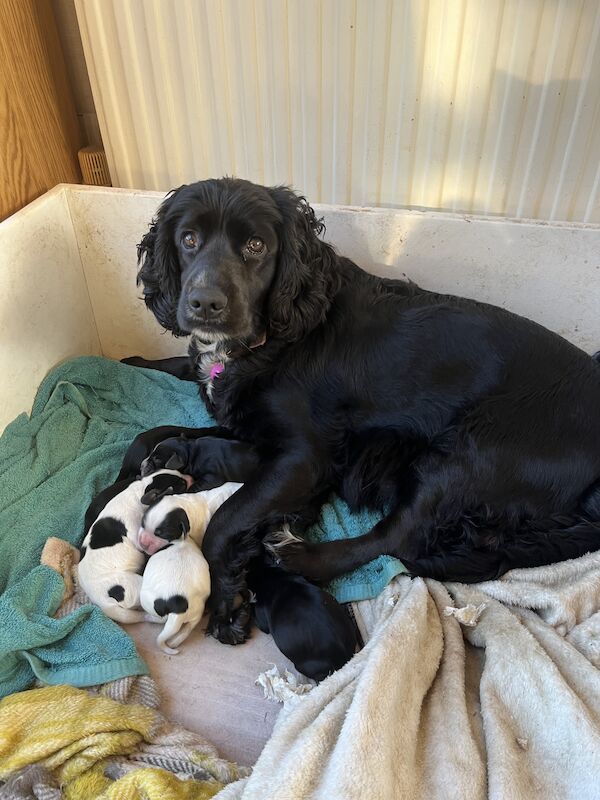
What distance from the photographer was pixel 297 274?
5.69ft

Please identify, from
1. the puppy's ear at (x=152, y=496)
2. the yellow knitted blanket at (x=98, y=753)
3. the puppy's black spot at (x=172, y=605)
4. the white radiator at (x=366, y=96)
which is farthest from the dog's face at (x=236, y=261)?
the yellow knitted blanket at (x=98, y=753)

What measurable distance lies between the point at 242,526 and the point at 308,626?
37cm

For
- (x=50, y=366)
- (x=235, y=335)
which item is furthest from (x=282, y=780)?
(x=50, y=366)

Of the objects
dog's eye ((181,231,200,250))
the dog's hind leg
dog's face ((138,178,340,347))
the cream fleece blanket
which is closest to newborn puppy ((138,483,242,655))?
the dog's hind leg

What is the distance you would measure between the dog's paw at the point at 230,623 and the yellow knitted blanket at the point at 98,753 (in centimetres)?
27

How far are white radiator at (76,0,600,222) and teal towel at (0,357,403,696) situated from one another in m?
0.89

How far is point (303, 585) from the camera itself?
1580mm

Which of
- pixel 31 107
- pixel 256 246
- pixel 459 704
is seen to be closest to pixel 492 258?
pixel 256 246

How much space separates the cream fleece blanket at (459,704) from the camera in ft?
3.75

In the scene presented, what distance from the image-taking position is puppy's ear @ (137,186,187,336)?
178cm

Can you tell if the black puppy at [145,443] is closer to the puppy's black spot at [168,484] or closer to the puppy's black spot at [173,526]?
the puppy's black spot at [168,484]

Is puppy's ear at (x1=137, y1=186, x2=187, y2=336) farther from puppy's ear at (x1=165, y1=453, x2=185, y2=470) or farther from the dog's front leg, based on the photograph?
the dog's front leg

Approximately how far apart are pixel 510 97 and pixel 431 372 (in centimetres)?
101

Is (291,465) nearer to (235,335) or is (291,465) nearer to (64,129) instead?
(235,335)
